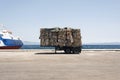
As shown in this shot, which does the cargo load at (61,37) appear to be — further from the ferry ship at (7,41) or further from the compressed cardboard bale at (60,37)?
the ferry ship at (7,41)

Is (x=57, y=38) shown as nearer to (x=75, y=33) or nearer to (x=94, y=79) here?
(x=75, y=33)

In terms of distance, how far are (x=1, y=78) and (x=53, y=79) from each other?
8.70ft

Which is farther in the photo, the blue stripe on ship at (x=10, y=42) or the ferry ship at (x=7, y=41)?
the blue stripe on ship at (x=10, y=42)

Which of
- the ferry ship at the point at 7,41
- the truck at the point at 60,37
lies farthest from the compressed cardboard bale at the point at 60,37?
the ferry ship at the point at 7,41

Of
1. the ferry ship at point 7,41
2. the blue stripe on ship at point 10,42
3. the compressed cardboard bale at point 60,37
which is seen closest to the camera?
the compressed cardboard bale at point 60,37

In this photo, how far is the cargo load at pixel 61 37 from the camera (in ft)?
166

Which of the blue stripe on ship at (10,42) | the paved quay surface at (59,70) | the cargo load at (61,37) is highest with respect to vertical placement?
the cargo load at (61,37)

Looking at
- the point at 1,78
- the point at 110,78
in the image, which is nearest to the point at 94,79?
the point at 110,78

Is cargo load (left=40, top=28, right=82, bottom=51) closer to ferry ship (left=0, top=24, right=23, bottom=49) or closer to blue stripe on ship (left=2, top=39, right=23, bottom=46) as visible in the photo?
ferry ship (left=0, top=24, right=23, bottom=49)

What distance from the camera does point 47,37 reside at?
51.0 m

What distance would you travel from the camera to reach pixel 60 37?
5100 cm

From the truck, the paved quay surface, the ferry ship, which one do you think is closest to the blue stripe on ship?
the ferry ship

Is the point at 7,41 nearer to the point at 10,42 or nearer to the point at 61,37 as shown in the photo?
the point at 10,42

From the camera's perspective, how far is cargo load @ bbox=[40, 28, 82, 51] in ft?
166
